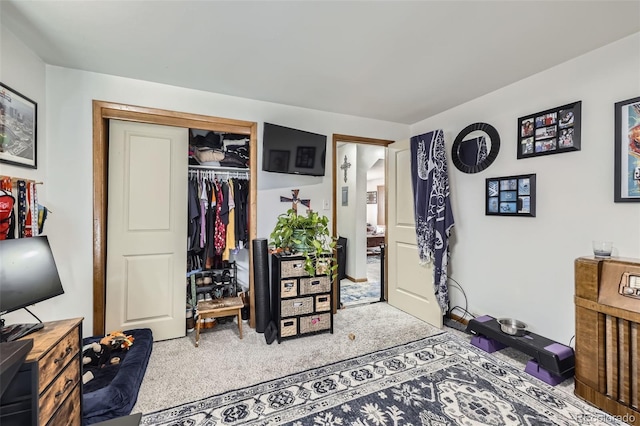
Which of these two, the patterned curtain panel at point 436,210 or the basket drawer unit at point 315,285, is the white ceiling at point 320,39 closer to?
the patterned curtain panel at point 436,210

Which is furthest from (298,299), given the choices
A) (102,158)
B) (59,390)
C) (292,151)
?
(102,158)

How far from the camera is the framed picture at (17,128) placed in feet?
5.24

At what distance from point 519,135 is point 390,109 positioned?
4.21 feet

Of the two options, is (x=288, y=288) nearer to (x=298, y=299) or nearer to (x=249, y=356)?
Answer: (x=298, y=299)

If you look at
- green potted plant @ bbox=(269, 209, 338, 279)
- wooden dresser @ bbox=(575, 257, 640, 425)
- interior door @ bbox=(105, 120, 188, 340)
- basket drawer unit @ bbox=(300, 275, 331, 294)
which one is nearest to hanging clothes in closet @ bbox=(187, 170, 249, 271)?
interior door @ bbox=(105, 120, 188, 340)

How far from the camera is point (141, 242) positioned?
98.0 inches

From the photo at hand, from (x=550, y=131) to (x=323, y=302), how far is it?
2412 mm

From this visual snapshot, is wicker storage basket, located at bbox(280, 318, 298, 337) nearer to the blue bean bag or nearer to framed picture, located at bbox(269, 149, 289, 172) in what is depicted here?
the blue bean bag

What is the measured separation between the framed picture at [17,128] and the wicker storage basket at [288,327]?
2.22 meters

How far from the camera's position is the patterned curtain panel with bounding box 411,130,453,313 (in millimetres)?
2740

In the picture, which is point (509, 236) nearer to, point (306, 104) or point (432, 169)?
point (432, 169)

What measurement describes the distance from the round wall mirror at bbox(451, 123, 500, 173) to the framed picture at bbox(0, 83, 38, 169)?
11.9ft

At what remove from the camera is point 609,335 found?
1619 mm

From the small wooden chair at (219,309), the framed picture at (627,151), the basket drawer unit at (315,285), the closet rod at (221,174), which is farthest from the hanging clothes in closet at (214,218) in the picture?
the framed picture at (627,151)
